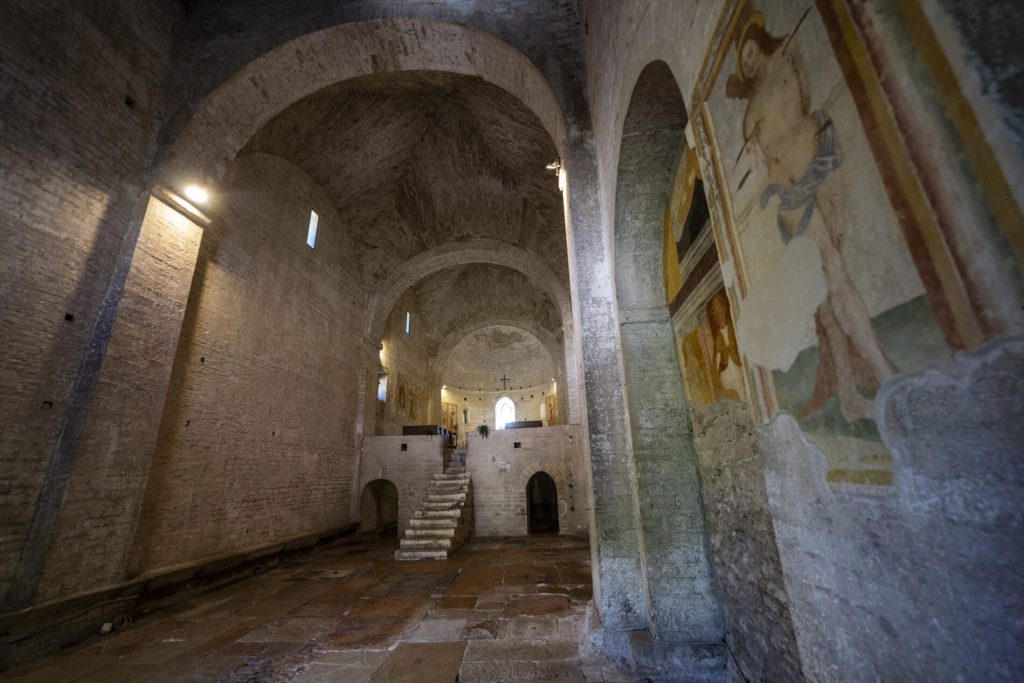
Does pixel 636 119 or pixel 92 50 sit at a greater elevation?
pixel 92 50

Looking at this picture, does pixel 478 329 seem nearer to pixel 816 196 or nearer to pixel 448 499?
pixel 448 499

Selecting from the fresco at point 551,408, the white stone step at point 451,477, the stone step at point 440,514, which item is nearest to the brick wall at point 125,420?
the stone step at point 440,514

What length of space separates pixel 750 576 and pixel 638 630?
125cm

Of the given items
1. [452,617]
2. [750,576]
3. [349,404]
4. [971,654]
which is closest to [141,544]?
[452,617]

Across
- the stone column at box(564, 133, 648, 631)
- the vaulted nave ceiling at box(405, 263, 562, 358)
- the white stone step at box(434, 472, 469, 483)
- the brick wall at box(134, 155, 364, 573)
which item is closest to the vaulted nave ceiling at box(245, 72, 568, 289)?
the brick wall at box(134, 155, 364, 573)

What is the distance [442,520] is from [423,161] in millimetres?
9647

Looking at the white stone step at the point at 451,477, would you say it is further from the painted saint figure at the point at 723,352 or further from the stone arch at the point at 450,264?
the painted saint figure at the point at 723,352

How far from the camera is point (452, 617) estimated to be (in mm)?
4812

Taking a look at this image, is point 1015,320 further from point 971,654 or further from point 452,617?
point 452,617

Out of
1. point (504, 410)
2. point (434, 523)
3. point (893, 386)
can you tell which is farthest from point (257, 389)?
point (504, 410)

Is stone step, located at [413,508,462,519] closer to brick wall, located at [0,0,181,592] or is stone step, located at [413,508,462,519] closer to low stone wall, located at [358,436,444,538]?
low stone wall, located at [358,436,444,538]

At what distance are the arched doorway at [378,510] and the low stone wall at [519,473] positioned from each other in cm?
306

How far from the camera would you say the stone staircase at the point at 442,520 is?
8.62 m

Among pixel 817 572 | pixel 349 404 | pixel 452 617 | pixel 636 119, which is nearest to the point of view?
pixel 817 572
